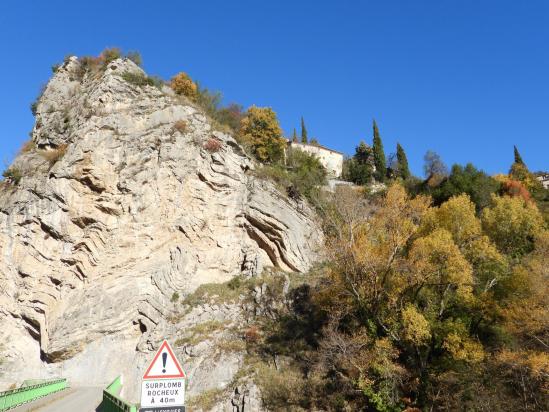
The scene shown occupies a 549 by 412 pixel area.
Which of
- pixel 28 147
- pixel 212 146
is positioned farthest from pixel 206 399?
pixel 28 147

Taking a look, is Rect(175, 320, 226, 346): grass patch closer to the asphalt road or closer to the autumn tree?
the asphalt road

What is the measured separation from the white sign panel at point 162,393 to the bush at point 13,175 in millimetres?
29461

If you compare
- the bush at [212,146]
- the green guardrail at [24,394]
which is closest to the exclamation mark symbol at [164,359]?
the green guardrail at [24,394]

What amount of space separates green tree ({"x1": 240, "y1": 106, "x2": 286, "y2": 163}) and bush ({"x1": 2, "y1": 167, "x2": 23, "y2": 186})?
20.9m

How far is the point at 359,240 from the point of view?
73.5ft

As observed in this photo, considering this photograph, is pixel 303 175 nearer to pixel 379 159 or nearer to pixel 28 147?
pixel 379 159

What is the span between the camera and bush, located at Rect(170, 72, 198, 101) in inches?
1594

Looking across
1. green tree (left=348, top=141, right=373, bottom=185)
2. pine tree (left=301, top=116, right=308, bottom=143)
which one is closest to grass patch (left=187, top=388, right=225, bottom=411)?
green tree (left=348, top=141, right=373, bottom=185)

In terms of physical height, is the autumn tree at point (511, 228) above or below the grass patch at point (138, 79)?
below

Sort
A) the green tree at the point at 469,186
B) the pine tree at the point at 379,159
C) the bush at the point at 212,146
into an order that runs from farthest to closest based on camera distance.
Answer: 1. the pine tree at the point at 379,159
2. the green tree at the point at 469,186
3. the bush at the point at 212,146

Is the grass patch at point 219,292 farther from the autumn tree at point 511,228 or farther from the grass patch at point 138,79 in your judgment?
the grass patch at point 138,79

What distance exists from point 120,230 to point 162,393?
23607 millimetres

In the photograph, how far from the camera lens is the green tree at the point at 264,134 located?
1698 inches

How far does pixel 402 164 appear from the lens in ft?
190
